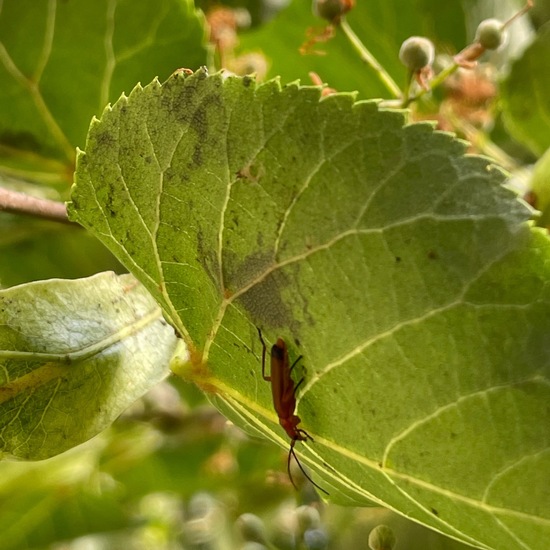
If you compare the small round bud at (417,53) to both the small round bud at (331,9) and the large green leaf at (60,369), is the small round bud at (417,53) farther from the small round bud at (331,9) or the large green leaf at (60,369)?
the large green leaf at (60,369)

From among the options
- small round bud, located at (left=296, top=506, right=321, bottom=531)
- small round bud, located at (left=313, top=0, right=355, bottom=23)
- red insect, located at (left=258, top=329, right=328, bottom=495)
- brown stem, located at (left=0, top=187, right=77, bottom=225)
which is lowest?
small round bud, located at (left=296, top=506, right=321, bottom=531)

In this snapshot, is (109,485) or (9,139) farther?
(109,485)

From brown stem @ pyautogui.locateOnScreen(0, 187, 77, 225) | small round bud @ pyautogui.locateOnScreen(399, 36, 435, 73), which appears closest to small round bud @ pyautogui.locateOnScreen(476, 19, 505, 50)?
small round bud @ pyautogui.locateOnScreen(399, 36, 435, 73)

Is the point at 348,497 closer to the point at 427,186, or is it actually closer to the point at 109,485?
the point at 427,186

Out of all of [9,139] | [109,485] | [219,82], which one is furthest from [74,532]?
[219,82]

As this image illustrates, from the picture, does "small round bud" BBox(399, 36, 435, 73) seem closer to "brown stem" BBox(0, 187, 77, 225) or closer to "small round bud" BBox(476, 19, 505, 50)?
"small round bud" BBox(476, 19, 505, 50)
